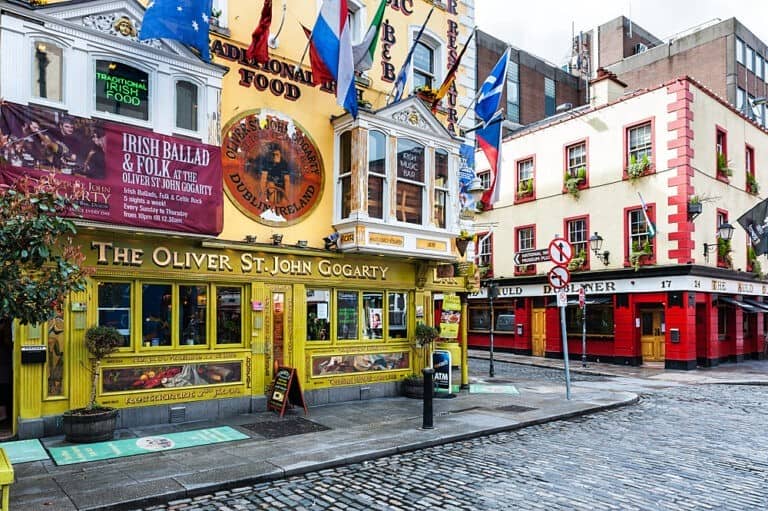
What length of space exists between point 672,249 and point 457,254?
1205 centimetres

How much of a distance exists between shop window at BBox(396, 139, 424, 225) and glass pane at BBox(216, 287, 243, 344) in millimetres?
4133

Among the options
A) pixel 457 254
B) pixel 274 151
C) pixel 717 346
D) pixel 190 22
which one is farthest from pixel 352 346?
pixel 717 346

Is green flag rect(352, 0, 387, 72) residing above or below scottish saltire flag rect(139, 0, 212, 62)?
above

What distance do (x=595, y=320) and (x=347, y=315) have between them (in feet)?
51.7

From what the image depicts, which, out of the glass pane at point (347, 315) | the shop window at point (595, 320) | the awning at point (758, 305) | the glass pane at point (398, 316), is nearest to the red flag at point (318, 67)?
the glass pane at point (347, 315)


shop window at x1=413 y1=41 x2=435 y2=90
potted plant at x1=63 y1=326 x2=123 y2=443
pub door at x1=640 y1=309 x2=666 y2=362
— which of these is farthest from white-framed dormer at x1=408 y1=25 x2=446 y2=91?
pub door at x1=640 y1=309 x2=666 y2=362

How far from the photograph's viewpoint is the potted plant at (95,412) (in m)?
9.05

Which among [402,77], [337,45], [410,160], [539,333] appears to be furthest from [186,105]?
[539,333]

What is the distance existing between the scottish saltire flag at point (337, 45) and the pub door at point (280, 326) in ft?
13.3

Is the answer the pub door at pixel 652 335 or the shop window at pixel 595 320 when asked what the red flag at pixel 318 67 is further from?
the pub door at pixel 652 335

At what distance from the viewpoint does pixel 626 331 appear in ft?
79.8

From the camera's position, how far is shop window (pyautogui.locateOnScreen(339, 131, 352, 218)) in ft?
43.5

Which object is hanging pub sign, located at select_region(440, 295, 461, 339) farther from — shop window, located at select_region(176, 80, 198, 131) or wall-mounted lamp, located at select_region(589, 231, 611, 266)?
wall-mounted lamp, located at select_region(589, 231, 611, 266)

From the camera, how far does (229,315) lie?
1178 cm
